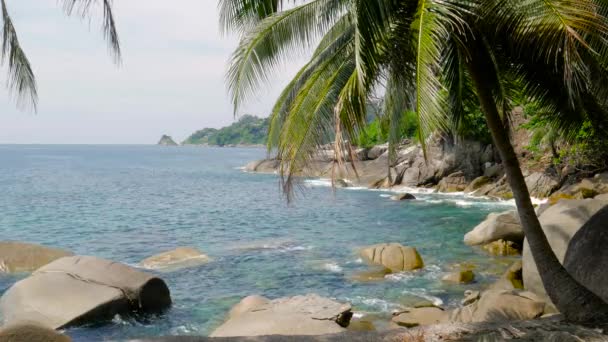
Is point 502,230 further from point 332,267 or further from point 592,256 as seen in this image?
point 592,256

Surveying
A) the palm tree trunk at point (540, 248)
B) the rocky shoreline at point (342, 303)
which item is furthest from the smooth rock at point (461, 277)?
the palm tree trunk at point (540, 248)

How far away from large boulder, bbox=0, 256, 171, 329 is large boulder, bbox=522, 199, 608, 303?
8.89 metres

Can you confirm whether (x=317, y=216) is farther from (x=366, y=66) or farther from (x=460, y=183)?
(x=366, y=66)

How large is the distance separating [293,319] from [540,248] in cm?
464

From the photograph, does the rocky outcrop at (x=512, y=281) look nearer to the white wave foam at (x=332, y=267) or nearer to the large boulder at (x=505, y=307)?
the large boulder at (x=505, y=307)

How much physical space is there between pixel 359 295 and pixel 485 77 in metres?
8.65

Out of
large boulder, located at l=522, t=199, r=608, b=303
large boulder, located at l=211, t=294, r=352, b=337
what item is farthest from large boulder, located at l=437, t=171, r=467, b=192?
large boulder, located at l=211, t=294, r=352, b=337

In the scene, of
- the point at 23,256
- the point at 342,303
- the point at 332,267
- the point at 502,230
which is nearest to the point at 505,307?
the point at 342,303

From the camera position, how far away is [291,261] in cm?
2052

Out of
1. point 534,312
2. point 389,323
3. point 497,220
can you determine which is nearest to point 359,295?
point 389,323

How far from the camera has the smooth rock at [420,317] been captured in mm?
11641

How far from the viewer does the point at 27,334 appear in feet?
21.6

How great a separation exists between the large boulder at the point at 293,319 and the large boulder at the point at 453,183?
110 feet

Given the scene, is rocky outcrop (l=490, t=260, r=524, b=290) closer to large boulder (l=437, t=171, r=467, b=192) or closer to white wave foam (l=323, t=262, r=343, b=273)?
white wave foam (l=323, t=262, r=343, b=273)
